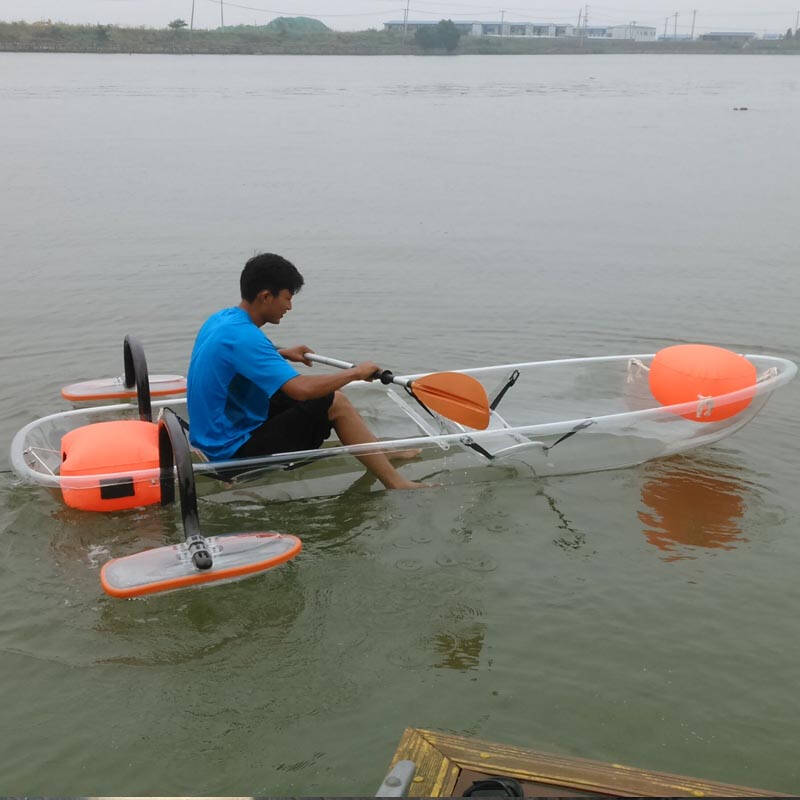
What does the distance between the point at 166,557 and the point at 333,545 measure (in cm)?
98

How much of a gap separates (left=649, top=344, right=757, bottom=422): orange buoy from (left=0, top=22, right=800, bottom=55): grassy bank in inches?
2611

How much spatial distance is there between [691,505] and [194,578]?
307 cm

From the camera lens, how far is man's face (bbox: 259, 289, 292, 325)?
17.6 ft

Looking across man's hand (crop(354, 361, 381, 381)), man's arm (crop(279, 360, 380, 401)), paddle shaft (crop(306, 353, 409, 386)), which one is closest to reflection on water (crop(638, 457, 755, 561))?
paddle shaft (crop(306, 353, 409, 386))

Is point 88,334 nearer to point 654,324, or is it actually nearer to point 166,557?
point 166,557

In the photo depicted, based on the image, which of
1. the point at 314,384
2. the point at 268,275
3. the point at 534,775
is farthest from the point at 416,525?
the point at 534,775

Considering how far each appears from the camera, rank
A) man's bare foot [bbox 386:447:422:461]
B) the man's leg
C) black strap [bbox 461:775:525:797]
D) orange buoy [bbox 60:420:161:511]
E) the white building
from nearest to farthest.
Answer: black strap [bbox 461:775:525:797]
orange buoy [bbox 60:420:161:511]
the man's leg
man's bare foot [bbox 386:447:422:461]
the white building

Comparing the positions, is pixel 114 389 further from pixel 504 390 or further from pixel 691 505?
pixel 691 505

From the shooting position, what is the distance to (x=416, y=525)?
561 centimetres

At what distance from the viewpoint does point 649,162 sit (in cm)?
2028

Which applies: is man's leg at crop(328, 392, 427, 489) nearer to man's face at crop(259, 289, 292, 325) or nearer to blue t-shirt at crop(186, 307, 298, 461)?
blue t-shirt at crop(186, 307, 298, 461)

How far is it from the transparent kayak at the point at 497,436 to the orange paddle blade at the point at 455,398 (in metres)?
0.15

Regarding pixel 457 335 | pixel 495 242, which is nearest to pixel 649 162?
pixel 495 242

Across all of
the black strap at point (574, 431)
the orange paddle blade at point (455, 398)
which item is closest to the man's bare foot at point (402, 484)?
the orange paddle blade at point (455, 398)
